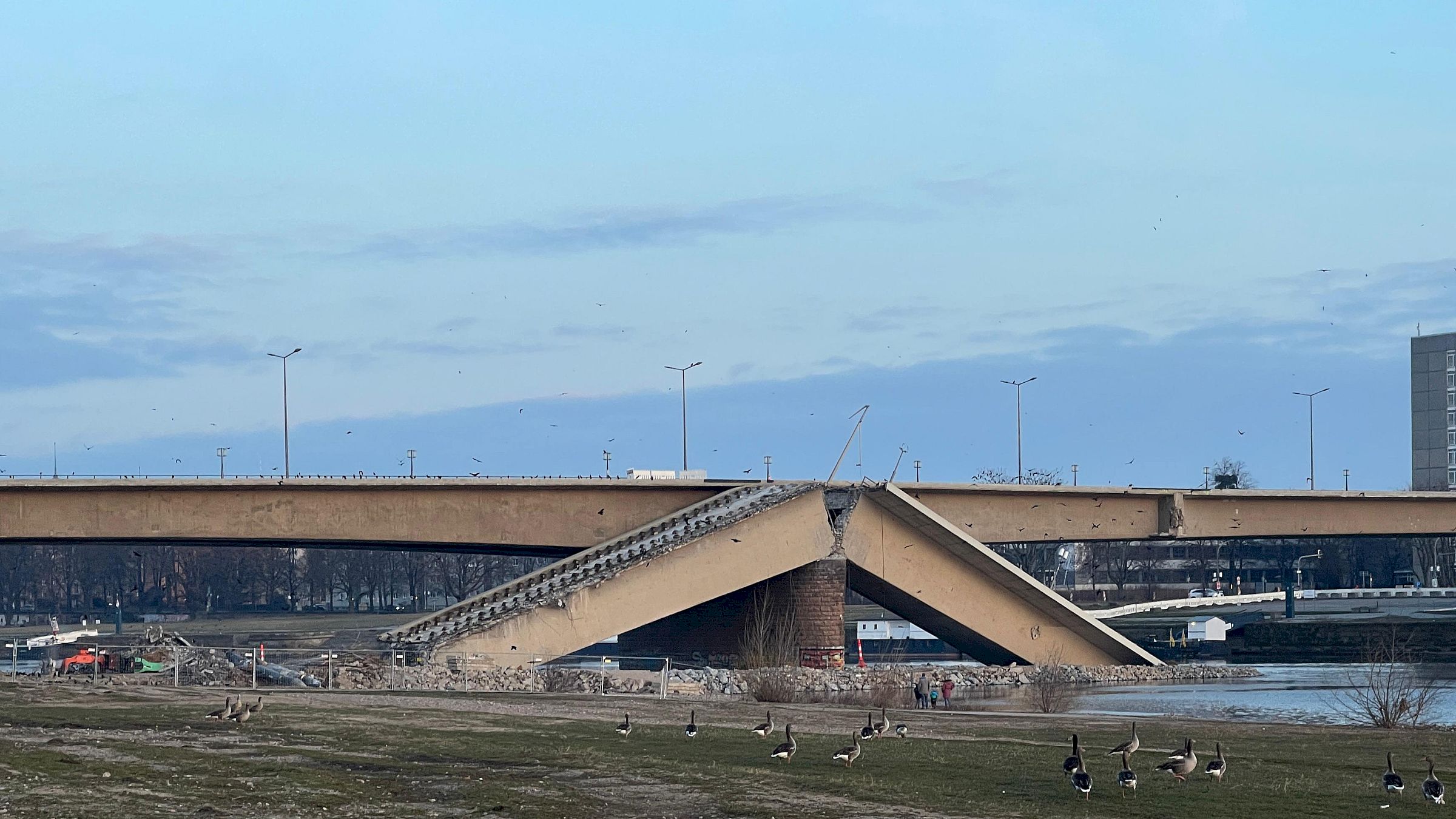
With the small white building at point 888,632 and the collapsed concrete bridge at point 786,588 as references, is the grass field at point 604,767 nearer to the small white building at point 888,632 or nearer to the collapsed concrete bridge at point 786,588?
the collapsed concrete bridge at point 786,588

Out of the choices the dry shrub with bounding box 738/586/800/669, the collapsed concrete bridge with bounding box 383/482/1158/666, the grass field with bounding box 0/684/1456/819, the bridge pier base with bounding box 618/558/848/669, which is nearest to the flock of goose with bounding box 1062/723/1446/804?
the grass field with bounding box 0/684/1456/819

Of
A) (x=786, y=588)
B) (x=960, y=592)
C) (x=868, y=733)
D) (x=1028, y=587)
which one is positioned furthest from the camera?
(x=1028, y=587)

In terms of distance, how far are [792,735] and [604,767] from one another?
23.0ft

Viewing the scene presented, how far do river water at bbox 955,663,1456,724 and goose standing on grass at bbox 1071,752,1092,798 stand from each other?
23.0 metres

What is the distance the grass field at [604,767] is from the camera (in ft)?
69.5

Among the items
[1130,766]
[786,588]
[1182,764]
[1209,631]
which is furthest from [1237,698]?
[1209,631]

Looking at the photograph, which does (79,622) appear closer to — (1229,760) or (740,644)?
(740,644)

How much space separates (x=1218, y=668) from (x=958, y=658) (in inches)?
932

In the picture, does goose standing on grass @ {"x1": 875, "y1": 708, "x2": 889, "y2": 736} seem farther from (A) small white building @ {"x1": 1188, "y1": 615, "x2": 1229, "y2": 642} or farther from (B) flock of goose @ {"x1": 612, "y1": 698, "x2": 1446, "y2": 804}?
(A) small white building @ {"x1": 1188, "y1": 615, "x2": 1229, "y2": 642}

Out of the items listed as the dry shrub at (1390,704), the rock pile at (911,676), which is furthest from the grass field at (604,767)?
the rock pile at (911,676)

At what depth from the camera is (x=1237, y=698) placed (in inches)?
2406

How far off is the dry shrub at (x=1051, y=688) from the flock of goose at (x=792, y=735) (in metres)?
12.4

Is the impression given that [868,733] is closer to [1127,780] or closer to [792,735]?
[792,735]

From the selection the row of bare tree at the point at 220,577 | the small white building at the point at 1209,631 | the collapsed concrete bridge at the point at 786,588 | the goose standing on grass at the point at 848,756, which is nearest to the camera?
the goose standing on grass at the point at 848,756
